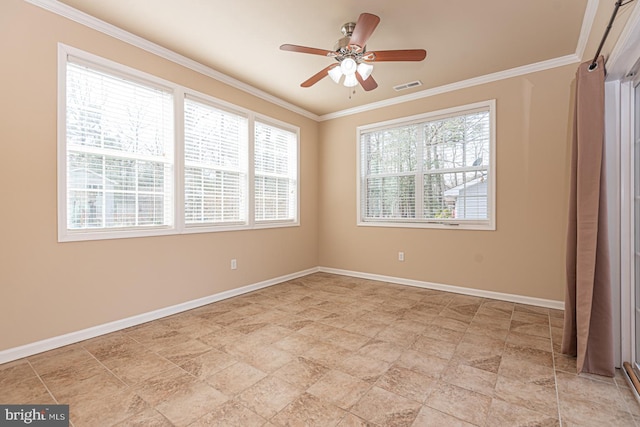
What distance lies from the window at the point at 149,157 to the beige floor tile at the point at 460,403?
2.95 metres

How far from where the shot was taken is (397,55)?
2.53 meters

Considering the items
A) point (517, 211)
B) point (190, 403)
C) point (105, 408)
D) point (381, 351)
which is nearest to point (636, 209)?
point (517, 211)

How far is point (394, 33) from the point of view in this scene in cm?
287

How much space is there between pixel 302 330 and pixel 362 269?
2.30 metres

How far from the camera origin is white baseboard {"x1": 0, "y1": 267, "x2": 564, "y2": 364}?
238cm

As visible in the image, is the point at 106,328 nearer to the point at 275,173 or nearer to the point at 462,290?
the point at 275,173

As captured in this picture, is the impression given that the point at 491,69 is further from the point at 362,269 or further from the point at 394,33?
the point at 362,269

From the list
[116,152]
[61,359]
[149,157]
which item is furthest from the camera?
[149,157]

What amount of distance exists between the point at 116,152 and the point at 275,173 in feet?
7.36

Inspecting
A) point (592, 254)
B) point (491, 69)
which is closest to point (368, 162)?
point (491, 69)

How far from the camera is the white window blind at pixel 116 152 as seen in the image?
2.65 m

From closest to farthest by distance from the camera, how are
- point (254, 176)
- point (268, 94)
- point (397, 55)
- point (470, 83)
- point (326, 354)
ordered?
point (326, 354) → point (397, 55) → point (470, 83) → point (254, 176) → point (268, 94)

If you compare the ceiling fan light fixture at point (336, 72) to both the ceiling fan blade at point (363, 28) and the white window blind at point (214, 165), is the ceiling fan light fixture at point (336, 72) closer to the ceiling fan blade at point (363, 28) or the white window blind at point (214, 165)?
the ceiling fan blade at point (363, 28)

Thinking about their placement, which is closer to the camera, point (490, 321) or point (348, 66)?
point (348, 66)
